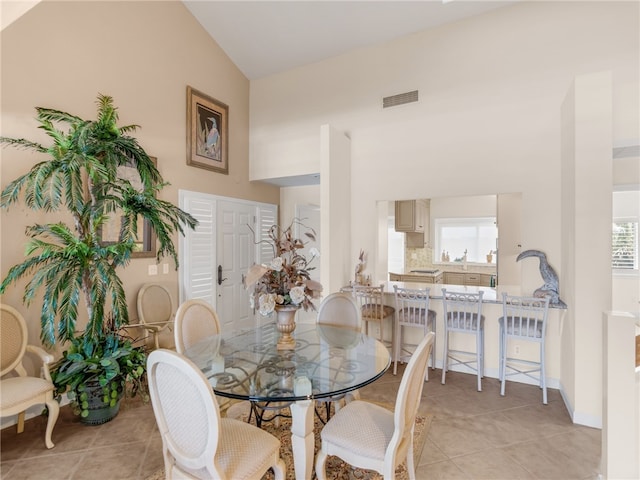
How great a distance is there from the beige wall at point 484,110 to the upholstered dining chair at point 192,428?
2752mm

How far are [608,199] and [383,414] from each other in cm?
243

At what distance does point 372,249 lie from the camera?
4477mm

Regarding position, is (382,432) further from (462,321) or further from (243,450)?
(462,321)

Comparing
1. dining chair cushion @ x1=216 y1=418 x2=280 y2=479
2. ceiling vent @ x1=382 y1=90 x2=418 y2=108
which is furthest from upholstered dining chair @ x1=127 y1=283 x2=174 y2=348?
ceiling vent @ x1=382 y1=90 x2=418 y2=108

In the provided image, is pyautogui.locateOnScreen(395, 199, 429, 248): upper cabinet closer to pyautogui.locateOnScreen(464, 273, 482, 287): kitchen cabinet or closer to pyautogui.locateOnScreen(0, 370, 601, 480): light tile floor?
pyautogui.locateOnScreen(464, 273, 482, 287): kitchen cabinet

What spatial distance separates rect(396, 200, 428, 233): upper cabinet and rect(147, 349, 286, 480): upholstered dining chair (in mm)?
3548

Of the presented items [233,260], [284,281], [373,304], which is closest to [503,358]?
[373,304]

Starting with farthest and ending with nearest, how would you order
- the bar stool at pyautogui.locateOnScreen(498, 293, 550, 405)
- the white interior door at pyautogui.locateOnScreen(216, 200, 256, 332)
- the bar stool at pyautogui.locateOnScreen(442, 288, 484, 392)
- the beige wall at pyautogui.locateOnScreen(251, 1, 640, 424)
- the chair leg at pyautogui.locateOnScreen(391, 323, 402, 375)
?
the white interior door at pyautogui.locateOnScreen(216, 200, 256, 332), the chair leg at pyautogui.locateOnScreen(391, 323, 402, 375), the bar stool at pyautogui.locateOnScreen(442, 288, 484, 392), the beige wall at pyautogui.locateOnScreen(251, 1, 640, 424), the bar stool at pyautogui.locateOnScreen(498, 293, 550, 405)

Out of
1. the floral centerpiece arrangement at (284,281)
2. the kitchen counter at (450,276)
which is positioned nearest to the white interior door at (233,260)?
the kitchen counter at (450,276)

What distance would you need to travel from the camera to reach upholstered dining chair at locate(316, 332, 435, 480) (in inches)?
61.5

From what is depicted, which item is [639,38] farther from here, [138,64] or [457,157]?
[138,64]

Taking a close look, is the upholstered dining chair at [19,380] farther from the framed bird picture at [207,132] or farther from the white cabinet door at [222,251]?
the framed bird picture at [207,132]

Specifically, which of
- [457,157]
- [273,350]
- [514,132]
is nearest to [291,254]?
[273,350]

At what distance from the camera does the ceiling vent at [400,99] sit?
13.6 feet
